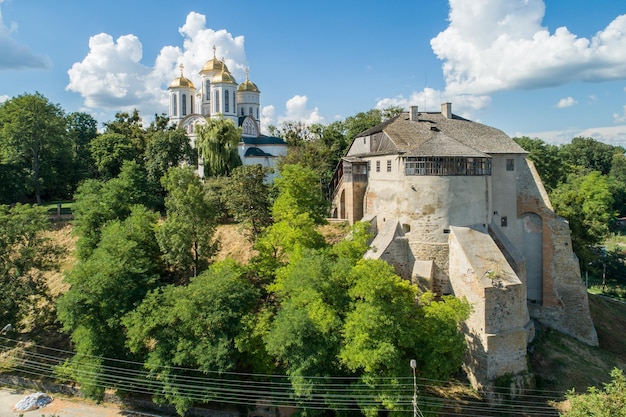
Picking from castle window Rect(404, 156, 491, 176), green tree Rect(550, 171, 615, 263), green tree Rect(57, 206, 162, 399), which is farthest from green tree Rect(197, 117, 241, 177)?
green tree Rect(550, 171, 615, 263)

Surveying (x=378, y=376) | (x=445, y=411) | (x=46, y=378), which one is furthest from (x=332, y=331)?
(x=46, y=378)

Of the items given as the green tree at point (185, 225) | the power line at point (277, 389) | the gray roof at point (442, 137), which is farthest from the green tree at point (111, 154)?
the gray roof at point (442, 137)

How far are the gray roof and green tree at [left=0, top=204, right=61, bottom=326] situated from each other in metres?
22.8

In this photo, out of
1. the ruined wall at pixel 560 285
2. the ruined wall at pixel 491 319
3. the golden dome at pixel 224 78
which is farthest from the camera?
the golden dome at pixel 224 78

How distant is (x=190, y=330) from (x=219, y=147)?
19.8 m

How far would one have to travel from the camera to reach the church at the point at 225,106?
5528 centimetres

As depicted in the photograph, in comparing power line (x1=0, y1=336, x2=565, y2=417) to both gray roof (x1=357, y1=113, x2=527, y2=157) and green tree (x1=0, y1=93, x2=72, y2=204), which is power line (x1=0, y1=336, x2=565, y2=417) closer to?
gray roof (x1=357, y1=113, x2=527, y2=157)

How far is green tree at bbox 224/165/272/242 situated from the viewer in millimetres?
30188

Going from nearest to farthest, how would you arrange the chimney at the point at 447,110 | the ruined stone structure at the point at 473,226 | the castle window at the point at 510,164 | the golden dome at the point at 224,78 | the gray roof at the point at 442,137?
the ruined stone structure at the point at 473,226
the gray roof at the point at 442,137
the castle window at the point at 510,164
the chimney at the point at 447,110
the golden dome at the point at 224,78

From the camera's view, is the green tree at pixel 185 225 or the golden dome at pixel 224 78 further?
the golden dome at pixel 224 78

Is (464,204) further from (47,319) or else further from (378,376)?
(47,319)

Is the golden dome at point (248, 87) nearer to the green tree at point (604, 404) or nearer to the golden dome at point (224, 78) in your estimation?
the golden dome at point (224, 78)

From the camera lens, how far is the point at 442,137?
27922mm

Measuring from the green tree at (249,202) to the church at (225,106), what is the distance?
74.2ft
